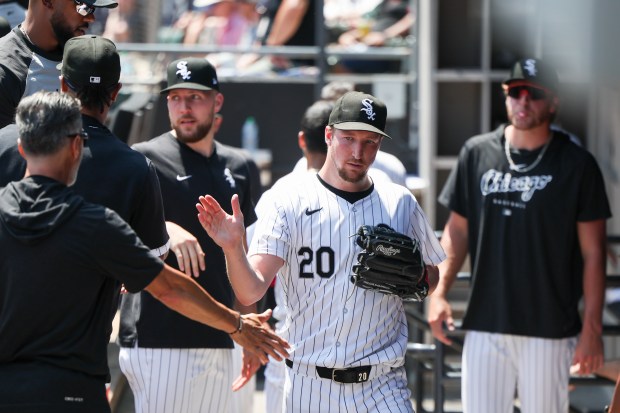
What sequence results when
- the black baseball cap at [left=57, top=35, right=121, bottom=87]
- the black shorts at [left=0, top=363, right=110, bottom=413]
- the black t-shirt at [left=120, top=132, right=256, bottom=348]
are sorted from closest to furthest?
the black shorts at [left=0, top=363, right=110, bottom=413], the black baseball cap at [left=57, top=35, right=121, bottom=87], the black t-shirt at [left=120, top=132, right=256, bottom=348]

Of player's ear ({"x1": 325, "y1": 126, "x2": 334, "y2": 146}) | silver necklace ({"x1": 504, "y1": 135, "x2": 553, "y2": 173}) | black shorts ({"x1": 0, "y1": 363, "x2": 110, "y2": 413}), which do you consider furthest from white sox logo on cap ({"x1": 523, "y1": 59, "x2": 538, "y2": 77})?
black shorts ({"x1": 0, "y1": 363, "x2": 110, "y2": 413})

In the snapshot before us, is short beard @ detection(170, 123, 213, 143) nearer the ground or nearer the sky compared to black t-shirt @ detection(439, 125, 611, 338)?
nearer the sky

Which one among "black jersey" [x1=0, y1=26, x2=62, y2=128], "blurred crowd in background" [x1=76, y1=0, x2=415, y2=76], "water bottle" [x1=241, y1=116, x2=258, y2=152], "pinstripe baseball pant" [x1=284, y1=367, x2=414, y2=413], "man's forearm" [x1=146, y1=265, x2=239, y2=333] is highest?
"blurred crowd in background" [x1=76, y1=0, x2=415, y2=76]

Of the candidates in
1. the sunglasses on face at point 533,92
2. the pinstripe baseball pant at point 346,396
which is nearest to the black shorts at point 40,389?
the pinstripe baseball pant at point 346,396

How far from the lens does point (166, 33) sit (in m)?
11.3

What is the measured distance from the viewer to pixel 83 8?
4402 mm

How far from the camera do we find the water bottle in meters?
8.53

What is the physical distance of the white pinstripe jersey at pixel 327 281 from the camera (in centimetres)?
432

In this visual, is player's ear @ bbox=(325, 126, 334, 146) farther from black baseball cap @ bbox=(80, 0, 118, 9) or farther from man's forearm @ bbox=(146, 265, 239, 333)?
man's forearm @ bbox=(146, 265, 239, 333)

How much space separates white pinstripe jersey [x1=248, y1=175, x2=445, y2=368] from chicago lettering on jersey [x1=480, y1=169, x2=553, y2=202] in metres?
1.39

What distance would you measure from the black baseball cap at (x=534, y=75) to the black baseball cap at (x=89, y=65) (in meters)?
2.48

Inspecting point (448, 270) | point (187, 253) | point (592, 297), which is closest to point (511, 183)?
point (448, 270)

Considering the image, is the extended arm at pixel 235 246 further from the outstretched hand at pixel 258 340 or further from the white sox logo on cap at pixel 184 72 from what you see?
the white sox logo on cap at pixel 184 72

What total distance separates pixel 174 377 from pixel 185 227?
691 mm
